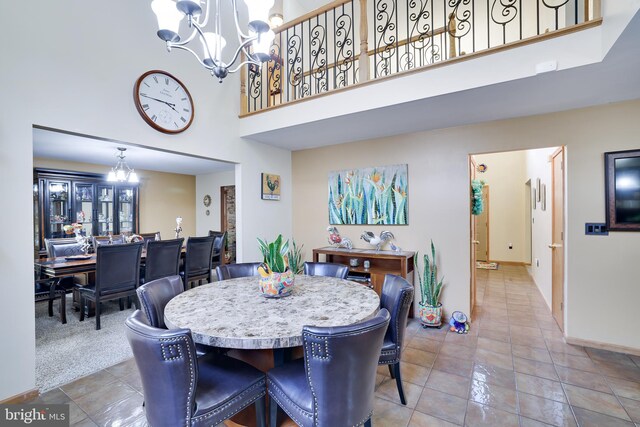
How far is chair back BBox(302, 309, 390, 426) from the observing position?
3.74ft

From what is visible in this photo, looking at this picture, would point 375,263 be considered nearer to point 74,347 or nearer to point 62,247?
point 74,347

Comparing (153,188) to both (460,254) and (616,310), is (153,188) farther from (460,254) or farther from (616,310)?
(616,310)

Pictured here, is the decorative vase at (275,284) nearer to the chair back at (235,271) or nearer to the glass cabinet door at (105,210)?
the chair back at (235,271)

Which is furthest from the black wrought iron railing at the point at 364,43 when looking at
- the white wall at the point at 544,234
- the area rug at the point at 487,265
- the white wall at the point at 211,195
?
the area rug at the point at 487,265

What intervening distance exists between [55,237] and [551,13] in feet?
28.4

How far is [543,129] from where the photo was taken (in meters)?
2.99

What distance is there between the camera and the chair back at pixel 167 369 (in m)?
1.13

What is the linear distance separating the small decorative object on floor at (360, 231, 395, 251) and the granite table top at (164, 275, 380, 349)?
5.42 ft

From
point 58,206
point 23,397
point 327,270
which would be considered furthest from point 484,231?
point 58,206

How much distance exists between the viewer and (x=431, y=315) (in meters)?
3.30

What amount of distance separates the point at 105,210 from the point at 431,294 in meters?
5.97

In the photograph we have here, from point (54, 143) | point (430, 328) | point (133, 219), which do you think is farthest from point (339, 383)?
point (133, 219)

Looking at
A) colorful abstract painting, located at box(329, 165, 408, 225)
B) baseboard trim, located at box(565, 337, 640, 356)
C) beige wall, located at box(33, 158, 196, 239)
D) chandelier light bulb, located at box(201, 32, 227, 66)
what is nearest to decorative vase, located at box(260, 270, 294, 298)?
chandelier light bulb, located at box(201, 32, 227, 66)

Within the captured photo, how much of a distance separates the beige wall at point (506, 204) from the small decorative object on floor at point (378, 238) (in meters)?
4.68
